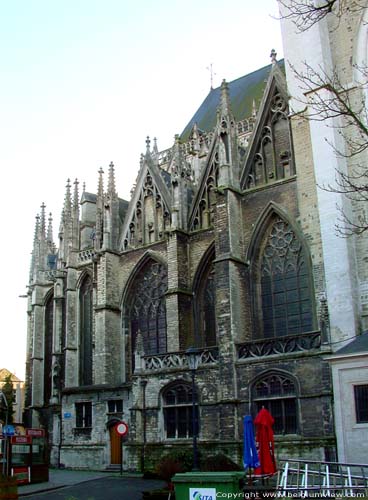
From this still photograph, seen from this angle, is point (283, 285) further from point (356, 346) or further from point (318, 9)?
point (318, 9)

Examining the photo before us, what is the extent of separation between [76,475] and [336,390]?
13182 millimetres

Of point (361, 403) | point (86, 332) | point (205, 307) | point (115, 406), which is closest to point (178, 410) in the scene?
point (115, 406)

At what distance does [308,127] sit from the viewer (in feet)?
77.6

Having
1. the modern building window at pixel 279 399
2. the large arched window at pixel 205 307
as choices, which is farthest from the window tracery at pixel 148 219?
the modern building window at pixel 279 399

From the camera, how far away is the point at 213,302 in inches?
1079

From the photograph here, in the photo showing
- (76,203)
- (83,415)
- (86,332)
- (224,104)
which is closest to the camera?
(224,104)

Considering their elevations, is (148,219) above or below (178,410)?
above

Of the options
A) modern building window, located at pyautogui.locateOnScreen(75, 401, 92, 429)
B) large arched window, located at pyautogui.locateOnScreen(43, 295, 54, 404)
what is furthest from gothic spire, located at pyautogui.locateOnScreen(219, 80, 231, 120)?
large arched window, located at pyautogui.locateOnScreen(43, 295, 54, 404)

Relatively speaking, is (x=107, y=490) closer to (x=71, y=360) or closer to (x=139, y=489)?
(x=139, y=489)

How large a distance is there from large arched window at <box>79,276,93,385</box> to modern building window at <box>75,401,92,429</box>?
352cm

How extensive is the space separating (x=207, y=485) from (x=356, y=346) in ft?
29.2

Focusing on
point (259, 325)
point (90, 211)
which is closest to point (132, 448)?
point (259, 325)

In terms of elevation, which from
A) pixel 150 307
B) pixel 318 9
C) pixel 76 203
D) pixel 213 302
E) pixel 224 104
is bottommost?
pixel 213 302

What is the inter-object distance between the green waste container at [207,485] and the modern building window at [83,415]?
18.9 m
